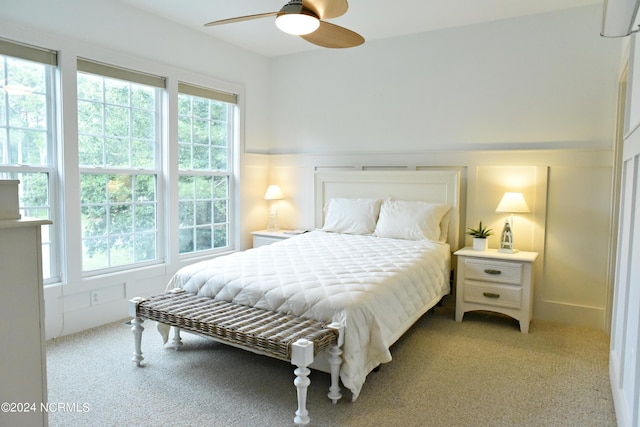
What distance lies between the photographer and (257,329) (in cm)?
233

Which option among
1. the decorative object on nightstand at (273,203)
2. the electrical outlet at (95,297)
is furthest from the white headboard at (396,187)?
the electrical outlet at (95,297)

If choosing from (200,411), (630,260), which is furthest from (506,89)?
(200,411)

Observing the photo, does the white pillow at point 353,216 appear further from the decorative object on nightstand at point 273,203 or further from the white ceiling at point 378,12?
the white ceiling at point 378,12

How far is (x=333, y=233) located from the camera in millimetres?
4438

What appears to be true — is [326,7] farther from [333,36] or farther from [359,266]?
[359,266]

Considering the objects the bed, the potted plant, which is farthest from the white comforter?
the potted plant

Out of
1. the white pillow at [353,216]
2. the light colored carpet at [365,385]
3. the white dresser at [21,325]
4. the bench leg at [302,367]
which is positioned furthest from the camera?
the white pillow at [353,216]

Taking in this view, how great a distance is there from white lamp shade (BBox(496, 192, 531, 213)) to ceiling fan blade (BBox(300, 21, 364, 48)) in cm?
186

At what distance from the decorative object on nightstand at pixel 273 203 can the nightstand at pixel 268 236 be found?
0.61 feet

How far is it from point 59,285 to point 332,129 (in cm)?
308

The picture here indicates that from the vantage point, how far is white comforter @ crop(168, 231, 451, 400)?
241 centimetres

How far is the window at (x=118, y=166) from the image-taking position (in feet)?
11.7

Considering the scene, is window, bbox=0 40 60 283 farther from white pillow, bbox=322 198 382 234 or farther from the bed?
white pillow, bbox=322 198 382 234

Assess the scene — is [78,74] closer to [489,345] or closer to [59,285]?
[59,285]
